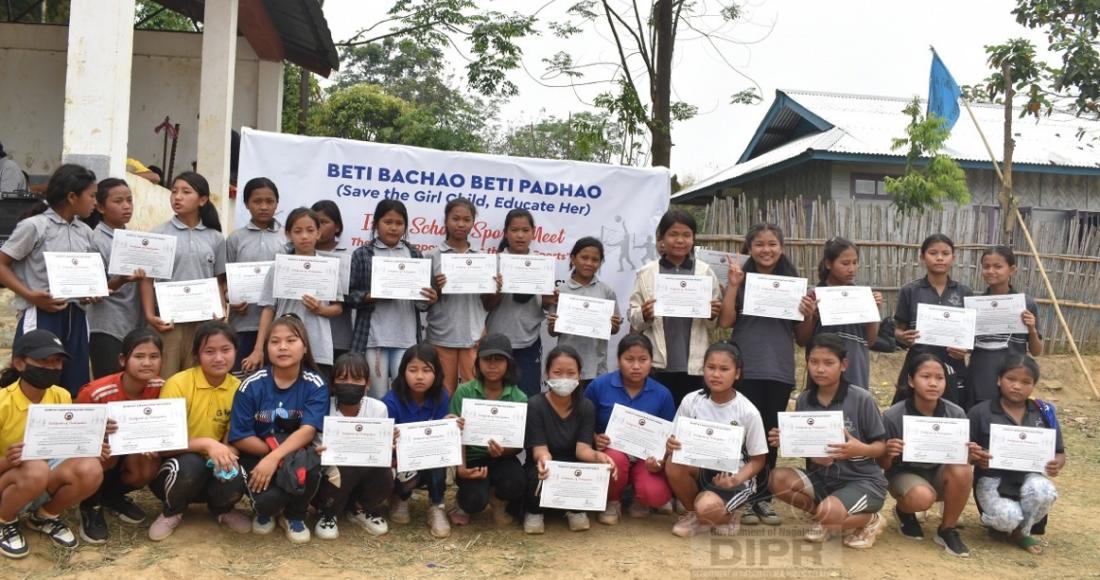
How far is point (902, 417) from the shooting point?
4.51 metres

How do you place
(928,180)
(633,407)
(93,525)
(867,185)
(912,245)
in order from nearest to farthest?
(93,525)
(633,407)
(912,245)
(928,180)
(867,185)

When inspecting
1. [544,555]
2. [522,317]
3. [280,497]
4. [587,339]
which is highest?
[522,317]

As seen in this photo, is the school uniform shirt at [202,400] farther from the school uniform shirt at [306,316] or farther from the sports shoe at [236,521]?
the school uniform shirt at [306,316]

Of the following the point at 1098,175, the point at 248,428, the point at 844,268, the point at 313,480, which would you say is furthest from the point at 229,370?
the point at 1098,175

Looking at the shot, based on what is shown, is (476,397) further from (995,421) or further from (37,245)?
(995,421)

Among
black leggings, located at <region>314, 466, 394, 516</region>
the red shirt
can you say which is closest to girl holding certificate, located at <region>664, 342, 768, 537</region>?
black leggings, located at <region>314, 466, 394, 516</region>

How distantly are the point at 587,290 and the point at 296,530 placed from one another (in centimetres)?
205

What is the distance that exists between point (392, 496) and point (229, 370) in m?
1.02

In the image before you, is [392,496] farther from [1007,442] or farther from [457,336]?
[1007,442]

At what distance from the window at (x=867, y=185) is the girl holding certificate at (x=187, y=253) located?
1170cm

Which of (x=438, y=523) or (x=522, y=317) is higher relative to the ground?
(x=522, y=317)

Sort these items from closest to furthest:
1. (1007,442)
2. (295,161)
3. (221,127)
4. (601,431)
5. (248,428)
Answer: (248,428)
(1007,442)
(601,431)
(295,161)
(221,127)

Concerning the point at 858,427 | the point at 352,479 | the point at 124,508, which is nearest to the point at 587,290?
the point at 858,427

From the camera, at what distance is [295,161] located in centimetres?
565
